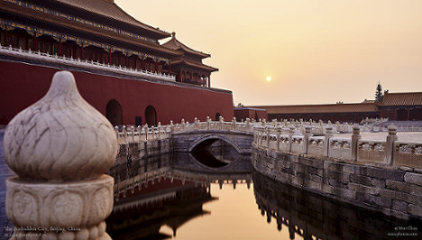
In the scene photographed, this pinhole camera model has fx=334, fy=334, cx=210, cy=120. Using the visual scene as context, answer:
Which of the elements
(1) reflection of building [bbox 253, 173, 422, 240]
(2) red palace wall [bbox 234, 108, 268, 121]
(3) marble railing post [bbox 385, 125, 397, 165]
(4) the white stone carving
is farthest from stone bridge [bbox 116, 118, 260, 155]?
(4) the white stone carving

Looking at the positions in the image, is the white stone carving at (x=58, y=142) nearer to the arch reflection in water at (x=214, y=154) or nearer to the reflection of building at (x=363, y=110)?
the arch reflection in water at (x=214, y=154)

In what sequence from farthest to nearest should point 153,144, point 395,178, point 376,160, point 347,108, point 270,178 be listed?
point 347,108, point 153,144, point 270,178, point 376,160, point 395,178

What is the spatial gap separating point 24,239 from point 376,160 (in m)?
8.06

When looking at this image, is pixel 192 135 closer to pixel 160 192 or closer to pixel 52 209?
pixel 160 192

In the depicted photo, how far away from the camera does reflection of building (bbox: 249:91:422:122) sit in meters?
32.9

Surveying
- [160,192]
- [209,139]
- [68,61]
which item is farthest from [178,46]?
[160,192]

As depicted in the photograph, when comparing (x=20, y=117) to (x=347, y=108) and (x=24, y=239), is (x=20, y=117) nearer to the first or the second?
(x=24, y=239)

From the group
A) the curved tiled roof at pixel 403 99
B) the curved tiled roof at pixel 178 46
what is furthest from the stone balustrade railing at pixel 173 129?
the curved tiled roof at pixel 403 99

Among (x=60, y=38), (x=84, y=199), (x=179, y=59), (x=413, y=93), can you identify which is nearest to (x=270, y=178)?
(x=84, y=199)

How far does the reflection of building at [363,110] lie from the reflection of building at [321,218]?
89.0ft

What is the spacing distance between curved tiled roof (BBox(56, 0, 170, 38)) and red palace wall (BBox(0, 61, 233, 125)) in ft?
18.4

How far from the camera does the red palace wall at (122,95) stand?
15859 mm

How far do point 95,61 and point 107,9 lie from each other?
202 inches

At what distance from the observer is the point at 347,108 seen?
37188 millimetres
